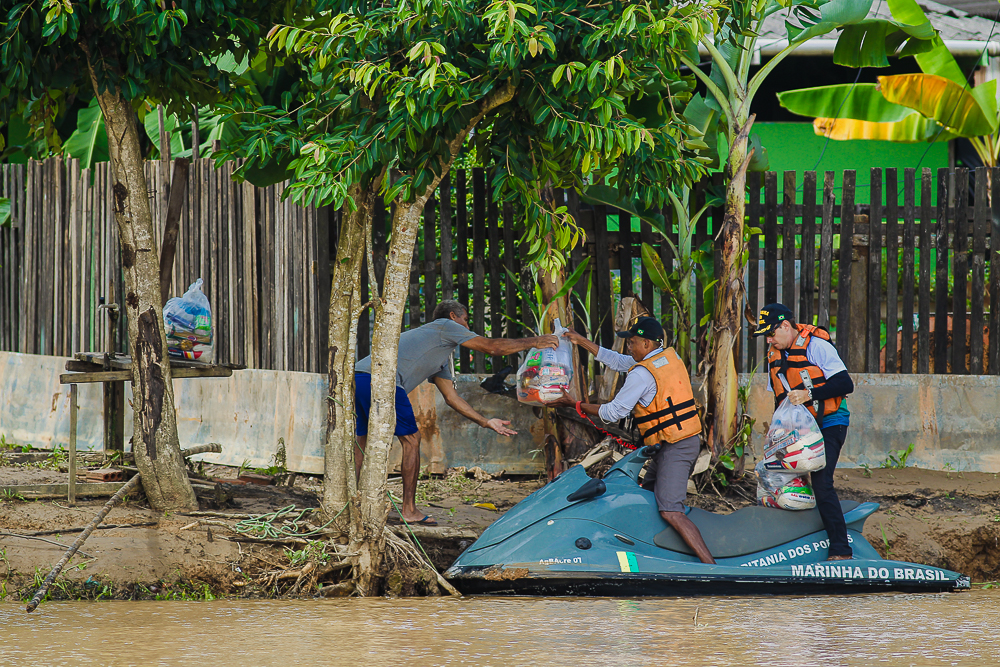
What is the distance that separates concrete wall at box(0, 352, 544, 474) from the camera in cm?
797

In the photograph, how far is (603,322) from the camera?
314 inches

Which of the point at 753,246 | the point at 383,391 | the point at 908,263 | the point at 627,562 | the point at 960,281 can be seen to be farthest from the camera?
the point at 753,246

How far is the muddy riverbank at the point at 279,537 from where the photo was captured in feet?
18.0

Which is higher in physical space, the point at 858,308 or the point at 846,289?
the point at 846,289

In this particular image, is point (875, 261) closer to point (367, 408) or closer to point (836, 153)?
point (367, 408)

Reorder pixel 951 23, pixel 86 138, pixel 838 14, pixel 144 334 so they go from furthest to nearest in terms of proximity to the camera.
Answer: pixel 951 23 → pixel 86 138 → pixel 838 14 → pixel 144 334

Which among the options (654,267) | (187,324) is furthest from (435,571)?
(654,267)

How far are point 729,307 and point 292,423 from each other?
12.2 feet

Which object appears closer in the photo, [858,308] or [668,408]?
[668,408]

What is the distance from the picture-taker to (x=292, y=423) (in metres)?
8.05

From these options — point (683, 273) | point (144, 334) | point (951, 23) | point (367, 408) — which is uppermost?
point (951, 23)

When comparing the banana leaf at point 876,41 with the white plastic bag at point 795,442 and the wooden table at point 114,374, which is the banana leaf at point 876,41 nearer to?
the white plastic bag at point 795,442

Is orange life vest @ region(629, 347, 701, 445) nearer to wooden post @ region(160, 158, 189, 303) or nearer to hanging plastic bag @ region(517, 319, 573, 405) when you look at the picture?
hanging plastic bag @ region(517, 319, 573, 405)

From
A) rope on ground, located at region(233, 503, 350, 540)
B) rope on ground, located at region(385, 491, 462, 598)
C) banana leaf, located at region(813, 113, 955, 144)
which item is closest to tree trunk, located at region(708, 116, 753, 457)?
rope on ground, located at region(385, 491, 462, 598)
